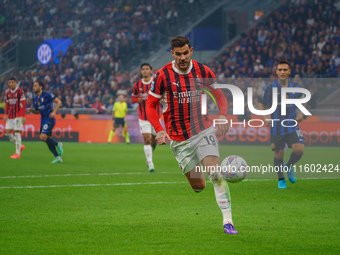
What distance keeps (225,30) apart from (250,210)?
27.6 m

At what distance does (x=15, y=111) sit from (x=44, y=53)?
18.6 meters

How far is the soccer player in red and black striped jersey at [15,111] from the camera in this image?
1870cm

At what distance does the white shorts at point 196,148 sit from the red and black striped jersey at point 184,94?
72mm

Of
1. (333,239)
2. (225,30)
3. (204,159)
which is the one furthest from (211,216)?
(225,30)

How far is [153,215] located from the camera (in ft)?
26.2

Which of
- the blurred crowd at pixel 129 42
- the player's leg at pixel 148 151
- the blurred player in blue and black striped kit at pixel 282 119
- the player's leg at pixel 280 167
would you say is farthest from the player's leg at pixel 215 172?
the blurred crowd at pixel 129 42

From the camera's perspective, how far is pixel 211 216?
25.9 ft

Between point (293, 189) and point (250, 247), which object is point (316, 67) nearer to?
point (293, 189)

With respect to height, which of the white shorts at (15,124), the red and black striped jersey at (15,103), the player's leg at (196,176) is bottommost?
the white shorts at (15,124)

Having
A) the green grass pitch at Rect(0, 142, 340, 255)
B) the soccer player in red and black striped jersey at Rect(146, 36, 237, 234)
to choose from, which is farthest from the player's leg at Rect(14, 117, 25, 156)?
the soccer player in red and black striped jersey at Rect(146, 36, 237, 234)

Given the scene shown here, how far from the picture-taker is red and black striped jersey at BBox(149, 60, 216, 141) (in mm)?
7188

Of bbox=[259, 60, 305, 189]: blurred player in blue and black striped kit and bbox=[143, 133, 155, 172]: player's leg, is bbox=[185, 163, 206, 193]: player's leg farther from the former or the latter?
bbox=[143, 133, 155, 172]: player's leg

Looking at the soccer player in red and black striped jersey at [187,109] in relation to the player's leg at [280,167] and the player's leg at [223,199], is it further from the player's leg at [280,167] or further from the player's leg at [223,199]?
the player's leg at [280,167]

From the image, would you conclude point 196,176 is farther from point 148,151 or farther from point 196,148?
point 148,151
